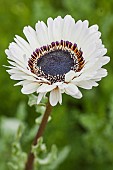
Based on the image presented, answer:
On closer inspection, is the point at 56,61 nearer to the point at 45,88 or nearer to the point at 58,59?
the point at 58,59

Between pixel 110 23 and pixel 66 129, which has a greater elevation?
pixel 110 23

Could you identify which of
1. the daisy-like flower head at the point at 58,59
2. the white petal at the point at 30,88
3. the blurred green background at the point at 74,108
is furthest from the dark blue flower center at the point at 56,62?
the blurred green background at the point at 74,108

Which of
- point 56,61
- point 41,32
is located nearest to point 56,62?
point 56,61

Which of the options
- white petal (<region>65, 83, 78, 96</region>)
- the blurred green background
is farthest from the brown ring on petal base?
the blurred green background

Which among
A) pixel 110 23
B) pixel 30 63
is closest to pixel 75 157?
pixel 110 23

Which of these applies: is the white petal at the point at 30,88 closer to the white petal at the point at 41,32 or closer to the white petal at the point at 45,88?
the white petal at the point at 45,88

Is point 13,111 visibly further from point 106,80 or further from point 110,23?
point 110,23

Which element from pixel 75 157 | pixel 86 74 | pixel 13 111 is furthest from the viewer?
pixel 13 111
